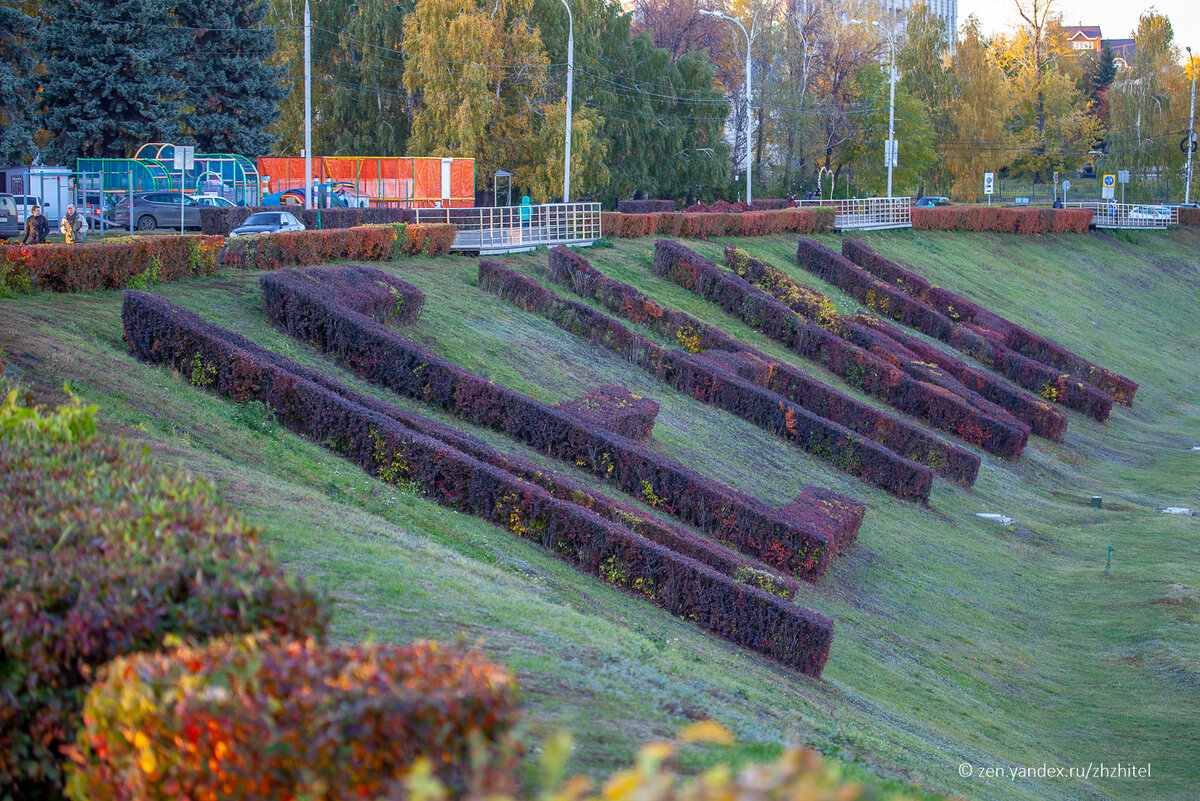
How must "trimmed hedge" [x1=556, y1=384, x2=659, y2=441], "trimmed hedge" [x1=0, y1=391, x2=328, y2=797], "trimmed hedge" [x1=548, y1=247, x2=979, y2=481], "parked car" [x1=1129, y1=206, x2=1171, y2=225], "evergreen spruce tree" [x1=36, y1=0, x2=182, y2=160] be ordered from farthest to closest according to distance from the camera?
"parked car" [x1=1129, y1=206, x2=1171, y2=225] → "evergreen spruce tree" [x1=36, y1=0, x2=182, y2=160] → "trimmed hedge" [x1=548, y1=247, x2=979, y2=481] → "trimmed hedge" [x1=556, y1=384, x2=659, y2=441] → "trimmed hedge" [x1=0, y1=391, x2=328, y2=797]

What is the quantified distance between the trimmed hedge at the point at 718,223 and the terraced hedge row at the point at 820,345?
4.91m

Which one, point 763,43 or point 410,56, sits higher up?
point 763,43

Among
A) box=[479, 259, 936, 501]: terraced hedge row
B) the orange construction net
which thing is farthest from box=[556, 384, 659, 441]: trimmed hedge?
the orange construction net

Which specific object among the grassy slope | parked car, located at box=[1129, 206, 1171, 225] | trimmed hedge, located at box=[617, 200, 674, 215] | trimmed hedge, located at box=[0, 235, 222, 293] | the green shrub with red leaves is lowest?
the grassy slope

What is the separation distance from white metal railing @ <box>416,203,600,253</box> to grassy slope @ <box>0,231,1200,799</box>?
114 inches

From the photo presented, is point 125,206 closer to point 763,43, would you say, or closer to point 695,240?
point 695,240

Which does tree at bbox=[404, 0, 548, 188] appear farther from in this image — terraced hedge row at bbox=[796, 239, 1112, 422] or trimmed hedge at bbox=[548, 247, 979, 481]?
trimmed hedge at bbox=[548, 247, 979, 481]

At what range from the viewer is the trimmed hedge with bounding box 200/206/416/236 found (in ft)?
96.1

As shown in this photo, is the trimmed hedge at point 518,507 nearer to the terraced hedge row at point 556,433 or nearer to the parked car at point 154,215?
the terraced hedge row at point 556,433

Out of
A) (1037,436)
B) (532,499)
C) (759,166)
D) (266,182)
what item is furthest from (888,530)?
(759,166)

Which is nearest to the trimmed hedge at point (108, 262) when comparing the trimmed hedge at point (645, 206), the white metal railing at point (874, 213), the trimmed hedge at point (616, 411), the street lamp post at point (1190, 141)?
the trimmed hedge at point (616, 411)

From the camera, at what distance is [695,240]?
3491cm

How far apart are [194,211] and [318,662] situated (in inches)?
1339

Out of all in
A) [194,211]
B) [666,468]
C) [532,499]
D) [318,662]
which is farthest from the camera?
[194,211]
